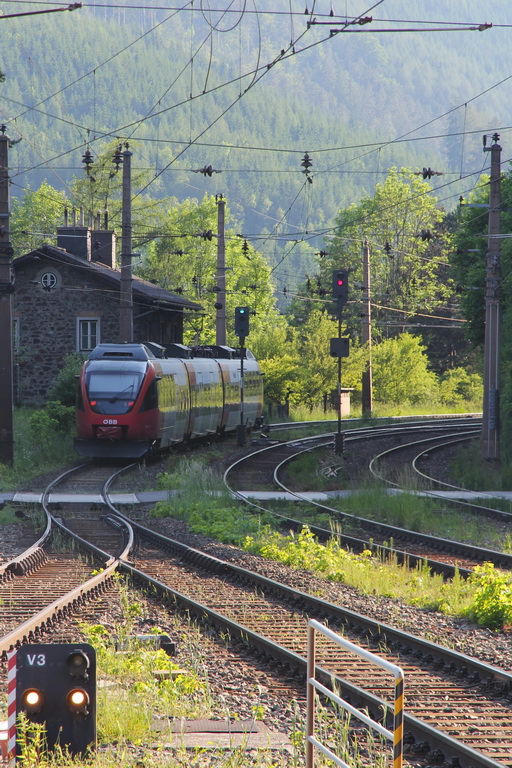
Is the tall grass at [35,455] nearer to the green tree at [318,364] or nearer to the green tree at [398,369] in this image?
the green tree at [318,364]

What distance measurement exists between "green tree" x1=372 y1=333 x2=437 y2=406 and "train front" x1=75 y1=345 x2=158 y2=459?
1189 inches

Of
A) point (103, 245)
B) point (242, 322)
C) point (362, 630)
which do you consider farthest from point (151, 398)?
point (103, 245)

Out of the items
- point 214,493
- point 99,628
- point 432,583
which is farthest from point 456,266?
point 99,628

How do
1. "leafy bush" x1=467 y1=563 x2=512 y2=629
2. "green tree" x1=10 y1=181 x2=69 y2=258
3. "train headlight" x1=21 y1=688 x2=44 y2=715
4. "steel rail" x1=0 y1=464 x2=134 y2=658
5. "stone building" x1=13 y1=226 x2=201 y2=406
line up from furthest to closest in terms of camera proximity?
"green tree" x1=10 y1=181 x2=69 y2=258 < "stone building" x1=13 y1=226 x2=201 y2=406 < "leafy bush" x1=467 y1=563 x2=512 y2=629 < "steel rail" x1=0 y1=464 x2=134 y2=658 < "train headlight" x1=21 y1=688 x2=44 y2=715

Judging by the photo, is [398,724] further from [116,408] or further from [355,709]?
[116,408]

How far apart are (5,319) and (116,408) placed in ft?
12.4

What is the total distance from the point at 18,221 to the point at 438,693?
81.2 m

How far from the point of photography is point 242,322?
3209cm

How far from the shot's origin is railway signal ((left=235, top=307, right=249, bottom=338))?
3181 cm

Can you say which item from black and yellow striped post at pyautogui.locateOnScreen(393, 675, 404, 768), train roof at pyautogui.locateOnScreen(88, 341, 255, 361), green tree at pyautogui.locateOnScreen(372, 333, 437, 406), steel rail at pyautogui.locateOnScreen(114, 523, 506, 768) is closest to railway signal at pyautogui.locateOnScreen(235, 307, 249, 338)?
train roof at pyautogui.locateOnScreen(88, 341, 255, 361)

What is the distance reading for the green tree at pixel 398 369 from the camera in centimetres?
5578

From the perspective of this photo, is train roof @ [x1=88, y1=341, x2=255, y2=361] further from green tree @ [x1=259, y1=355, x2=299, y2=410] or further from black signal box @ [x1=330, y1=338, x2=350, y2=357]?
green tree @ [x1=259, y1=355, x2=299, y2=410]

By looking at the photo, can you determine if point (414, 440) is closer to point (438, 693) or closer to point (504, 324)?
point (504, 324)

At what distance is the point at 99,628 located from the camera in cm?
947
